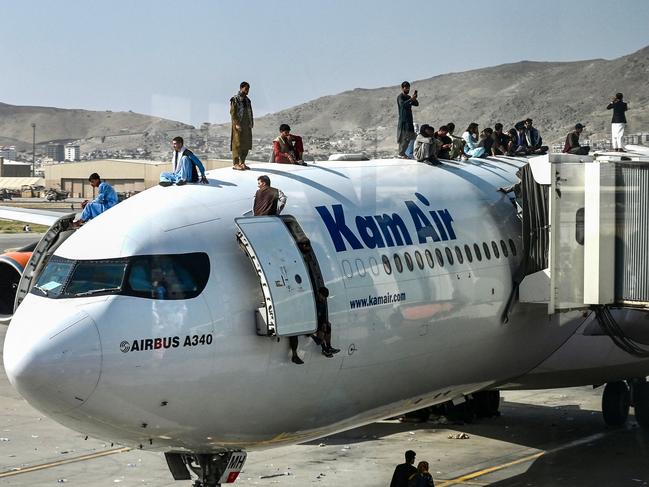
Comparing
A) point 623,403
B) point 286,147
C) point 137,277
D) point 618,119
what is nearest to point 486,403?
point 623,403

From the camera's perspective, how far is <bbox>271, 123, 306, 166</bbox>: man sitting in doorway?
738 inches

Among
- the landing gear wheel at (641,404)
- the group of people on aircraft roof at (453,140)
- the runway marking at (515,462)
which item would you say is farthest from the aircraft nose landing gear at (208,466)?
the landing gear wheel at (641,404)

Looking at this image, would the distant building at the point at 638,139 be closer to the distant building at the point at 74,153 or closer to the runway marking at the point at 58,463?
the runway marking at the point at 58,463

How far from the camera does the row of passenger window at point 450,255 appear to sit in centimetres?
1766

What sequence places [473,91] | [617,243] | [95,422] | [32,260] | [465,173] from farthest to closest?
[473,91], [465,173], [617,243], [32,260], [95,422]

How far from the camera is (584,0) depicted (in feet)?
58.3

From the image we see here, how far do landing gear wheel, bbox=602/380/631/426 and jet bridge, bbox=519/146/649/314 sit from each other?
8082 mm

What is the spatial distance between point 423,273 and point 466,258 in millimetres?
1396

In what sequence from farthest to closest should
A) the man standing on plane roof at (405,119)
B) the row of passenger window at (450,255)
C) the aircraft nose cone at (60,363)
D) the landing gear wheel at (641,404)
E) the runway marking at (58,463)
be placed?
the landing gear wheel at (641,404)
the runway marking at (58,463)
the man standing on plane roof at (405,119)
the row of passenger window at (450,255)
the aircraft nose cone at (60,363)

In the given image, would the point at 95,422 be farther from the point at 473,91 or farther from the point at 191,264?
the point at 473,91

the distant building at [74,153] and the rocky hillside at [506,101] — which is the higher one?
the distant building at [74,153]

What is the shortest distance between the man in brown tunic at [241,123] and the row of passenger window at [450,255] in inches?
113

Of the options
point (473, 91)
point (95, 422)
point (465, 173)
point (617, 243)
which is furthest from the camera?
point (473, 91)

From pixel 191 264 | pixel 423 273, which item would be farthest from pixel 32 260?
pixel 423 273
